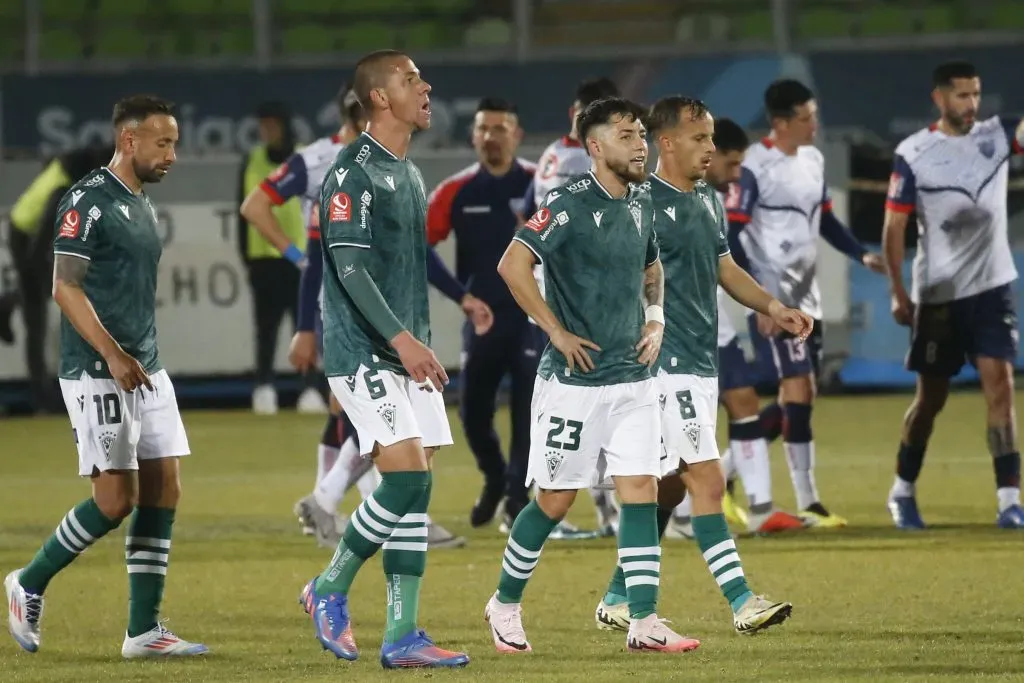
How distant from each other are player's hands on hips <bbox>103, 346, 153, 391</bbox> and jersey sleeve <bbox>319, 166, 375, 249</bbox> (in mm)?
810

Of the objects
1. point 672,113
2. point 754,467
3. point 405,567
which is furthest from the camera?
point 754,467

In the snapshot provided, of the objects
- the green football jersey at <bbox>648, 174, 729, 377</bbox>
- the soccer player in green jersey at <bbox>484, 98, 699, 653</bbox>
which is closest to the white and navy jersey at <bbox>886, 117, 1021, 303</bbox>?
the green football jersey at <bbox>648, 174, 729, 377</bbox>

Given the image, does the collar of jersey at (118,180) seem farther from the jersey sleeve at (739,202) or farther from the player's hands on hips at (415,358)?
the jersey sleeve at (739,202)

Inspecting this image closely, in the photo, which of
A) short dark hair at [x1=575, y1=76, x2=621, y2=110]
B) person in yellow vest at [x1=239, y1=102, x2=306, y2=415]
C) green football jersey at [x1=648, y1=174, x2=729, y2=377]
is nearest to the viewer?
green football jersey at [x1=648, y1=174, x2=729, y2=377]

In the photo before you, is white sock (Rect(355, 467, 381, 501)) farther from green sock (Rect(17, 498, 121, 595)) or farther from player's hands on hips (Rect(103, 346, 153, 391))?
player's hands on hips (Rect(103, 346, 153, 391))

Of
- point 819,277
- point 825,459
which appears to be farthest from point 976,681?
point 819,277

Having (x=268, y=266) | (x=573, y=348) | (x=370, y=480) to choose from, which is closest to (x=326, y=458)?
(x=370, y=480)

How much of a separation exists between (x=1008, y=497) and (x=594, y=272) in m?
4.14

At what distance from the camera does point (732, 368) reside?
961 cm

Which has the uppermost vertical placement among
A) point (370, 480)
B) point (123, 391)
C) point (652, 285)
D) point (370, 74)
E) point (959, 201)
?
point (370, 74)

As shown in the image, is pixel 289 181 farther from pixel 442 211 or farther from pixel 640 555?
pixel 640 555

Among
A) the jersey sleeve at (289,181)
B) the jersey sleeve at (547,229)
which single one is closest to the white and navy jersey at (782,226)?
the jersey sleeve at (289,181)

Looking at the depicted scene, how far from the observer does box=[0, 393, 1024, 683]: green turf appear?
6.18 metres

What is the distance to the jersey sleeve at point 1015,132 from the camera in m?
9.63
